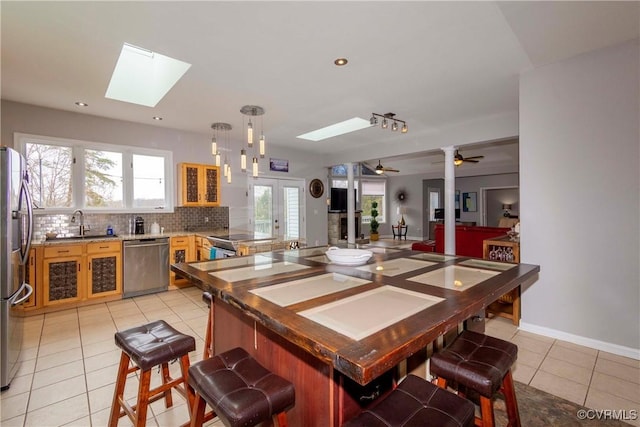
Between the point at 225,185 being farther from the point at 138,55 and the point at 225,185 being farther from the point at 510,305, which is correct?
the point at 510,305

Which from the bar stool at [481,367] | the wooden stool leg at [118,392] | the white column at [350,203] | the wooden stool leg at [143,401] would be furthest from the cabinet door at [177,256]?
the bar stool at [481,367]

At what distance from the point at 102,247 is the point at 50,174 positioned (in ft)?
4.38

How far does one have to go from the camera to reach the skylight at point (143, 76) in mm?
3160

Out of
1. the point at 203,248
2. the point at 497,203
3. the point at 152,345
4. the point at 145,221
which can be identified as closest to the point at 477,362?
the point at 152,345

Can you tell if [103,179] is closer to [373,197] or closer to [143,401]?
[143,401]

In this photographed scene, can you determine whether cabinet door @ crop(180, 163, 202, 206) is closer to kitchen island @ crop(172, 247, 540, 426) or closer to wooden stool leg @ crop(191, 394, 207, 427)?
kitchen island @ crop(172, 247, 540, 426)

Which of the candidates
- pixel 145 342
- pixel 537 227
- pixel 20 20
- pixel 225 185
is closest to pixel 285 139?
pixel 225 185

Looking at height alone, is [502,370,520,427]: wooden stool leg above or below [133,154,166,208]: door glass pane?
below

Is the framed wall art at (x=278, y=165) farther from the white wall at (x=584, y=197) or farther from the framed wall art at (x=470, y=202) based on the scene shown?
the framed wall art at (x=470, y=202)

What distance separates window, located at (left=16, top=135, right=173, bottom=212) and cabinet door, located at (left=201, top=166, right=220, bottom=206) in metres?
0.54

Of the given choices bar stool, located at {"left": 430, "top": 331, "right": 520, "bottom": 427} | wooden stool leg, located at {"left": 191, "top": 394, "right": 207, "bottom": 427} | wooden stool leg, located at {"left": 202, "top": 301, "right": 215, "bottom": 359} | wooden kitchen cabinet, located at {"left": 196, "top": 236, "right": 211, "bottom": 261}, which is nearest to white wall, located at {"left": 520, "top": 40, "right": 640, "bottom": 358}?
bar stool, located at {"left": 430, "top": 331, "right": 520, "bottom": 427}

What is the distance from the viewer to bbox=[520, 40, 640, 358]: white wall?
2562 millimetres

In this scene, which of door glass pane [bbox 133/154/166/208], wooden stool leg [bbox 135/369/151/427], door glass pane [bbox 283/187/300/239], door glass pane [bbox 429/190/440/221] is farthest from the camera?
door glass pane [bbox 429/190/440/221]

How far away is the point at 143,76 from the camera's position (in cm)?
358
